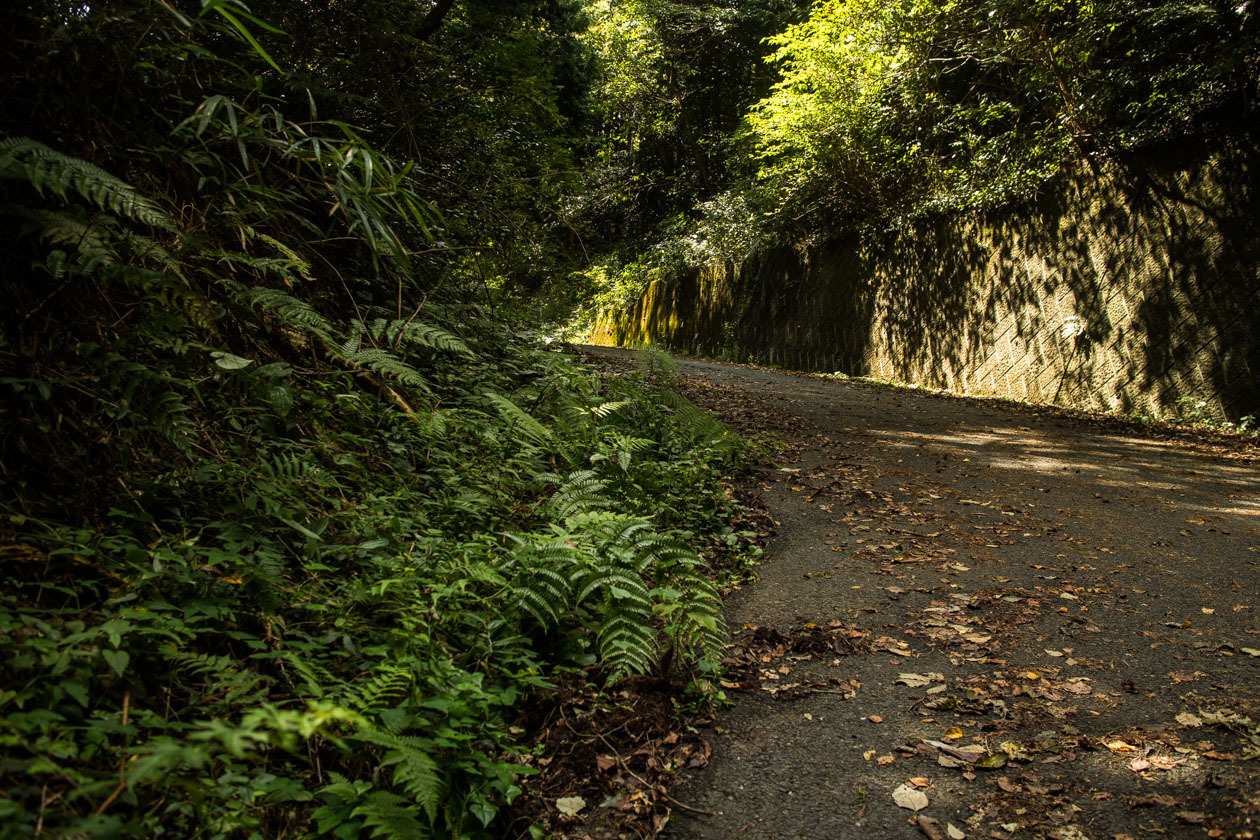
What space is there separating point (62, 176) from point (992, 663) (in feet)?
13.5

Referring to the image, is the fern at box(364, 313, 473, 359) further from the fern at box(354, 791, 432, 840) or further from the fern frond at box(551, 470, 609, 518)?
the fern at box(354, 791, 432, 840)

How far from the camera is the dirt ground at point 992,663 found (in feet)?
7.20

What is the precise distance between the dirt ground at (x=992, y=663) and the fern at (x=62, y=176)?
2894 mm

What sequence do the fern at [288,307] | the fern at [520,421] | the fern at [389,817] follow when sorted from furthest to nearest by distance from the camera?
the fern at [520,421] < the fern at [288,307] < the fern at [389,817]

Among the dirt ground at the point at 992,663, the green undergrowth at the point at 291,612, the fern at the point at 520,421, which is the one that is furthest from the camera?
the fern at the point at 520,421

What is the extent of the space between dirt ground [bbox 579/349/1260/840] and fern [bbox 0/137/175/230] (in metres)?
2.89

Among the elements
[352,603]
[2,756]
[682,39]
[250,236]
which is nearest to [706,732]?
[352,603]

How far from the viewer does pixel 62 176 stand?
235 cm

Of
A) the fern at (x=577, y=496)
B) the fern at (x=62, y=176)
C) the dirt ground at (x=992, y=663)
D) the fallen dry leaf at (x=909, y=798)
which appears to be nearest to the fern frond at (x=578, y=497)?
the fern at (x=577, y=496)

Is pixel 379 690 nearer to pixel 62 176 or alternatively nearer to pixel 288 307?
pixel 62 176

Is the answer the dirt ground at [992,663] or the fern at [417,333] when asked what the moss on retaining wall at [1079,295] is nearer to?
the dirt ground at [992,663]

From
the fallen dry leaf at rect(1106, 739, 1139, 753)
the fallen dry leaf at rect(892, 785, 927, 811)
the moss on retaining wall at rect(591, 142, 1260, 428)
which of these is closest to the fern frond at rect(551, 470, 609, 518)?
the fallen dry leaf at rect(892, 785, 927, 811)

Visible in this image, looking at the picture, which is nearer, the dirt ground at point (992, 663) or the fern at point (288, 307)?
the dirt ground at point (992, 663)

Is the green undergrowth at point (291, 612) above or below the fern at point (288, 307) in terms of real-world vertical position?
below
